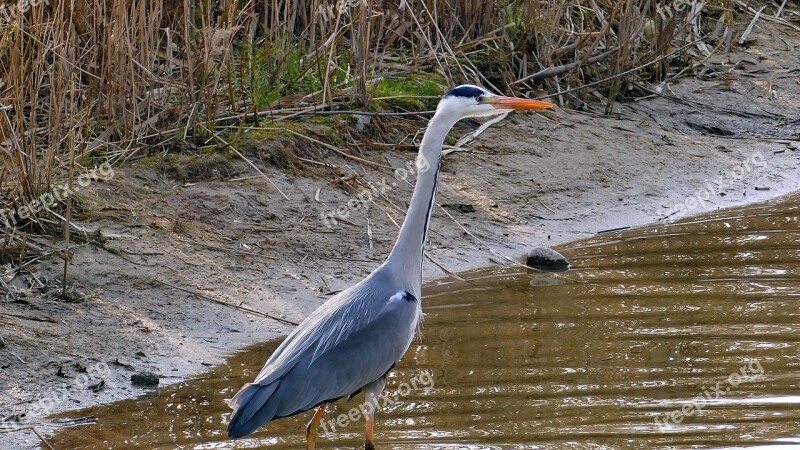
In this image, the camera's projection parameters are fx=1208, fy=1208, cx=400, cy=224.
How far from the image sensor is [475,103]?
17.8ft

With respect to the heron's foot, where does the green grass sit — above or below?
above

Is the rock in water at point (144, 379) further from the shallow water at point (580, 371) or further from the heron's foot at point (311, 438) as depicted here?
the heron's foot at point (311, 438)

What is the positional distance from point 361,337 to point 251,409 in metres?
0.66

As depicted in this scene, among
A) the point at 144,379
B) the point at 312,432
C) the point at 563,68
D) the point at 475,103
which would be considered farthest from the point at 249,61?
the point at 312,432

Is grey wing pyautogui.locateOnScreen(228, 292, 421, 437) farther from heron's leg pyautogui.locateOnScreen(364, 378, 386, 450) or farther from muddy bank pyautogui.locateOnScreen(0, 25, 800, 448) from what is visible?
muddy bank pyautogui.locateOnScreen(0, 25, 800, 448)

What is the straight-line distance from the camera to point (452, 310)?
650 centimetres

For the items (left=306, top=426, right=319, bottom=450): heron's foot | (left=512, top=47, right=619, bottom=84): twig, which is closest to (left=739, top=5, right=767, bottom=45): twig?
(left=512, top=47, right=619, bottom=84): twig

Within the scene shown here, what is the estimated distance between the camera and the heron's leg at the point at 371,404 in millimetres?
4723

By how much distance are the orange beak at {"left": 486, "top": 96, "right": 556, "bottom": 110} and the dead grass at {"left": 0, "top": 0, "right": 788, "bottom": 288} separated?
228cm

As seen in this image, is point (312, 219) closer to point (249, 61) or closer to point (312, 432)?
point (249, 61)

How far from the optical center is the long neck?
207 inches

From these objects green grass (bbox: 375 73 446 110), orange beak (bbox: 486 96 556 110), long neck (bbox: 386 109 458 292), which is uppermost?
orange beak (bbox: 486 96 556 110)

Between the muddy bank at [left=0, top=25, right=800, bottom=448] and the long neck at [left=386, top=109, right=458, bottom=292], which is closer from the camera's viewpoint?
the long neck at [left=386, top=109, right=458, bottom=292]

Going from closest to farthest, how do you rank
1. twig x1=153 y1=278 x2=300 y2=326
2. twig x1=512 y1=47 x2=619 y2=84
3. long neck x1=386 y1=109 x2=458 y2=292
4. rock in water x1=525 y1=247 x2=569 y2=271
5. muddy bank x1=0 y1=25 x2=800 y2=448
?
long neck x1=386 y1=109 x2=458 y2=292 < muddy bank x1=0 y1=25 x2=800 y2=448 < twig x1=153 y1=278 x2=300 y2=326 < rock in water x1=525 y1=247 x2=569 y2=271 < twig x1=512 y1=47 x2=619 y2=84
